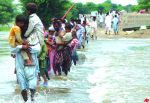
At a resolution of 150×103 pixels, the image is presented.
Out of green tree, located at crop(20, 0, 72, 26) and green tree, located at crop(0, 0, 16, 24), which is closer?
green tree, located at crop(20, 0, 72, 26)

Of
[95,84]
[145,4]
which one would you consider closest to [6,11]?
[145,4]

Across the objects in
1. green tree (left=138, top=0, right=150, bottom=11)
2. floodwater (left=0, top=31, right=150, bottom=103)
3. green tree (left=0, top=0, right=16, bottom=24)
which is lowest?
green tree (left=0, top=0, right=16, bottom=24)

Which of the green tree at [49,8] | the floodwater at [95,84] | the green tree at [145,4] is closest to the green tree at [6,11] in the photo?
the green tree at [145,4]

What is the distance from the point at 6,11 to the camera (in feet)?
324

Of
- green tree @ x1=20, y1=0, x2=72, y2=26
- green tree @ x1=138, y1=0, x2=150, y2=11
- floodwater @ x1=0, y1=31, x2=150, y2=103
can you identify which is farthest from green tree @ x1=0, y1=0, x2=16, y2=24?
floodwater @ x1=0, y1=31, x2=150, y2=103

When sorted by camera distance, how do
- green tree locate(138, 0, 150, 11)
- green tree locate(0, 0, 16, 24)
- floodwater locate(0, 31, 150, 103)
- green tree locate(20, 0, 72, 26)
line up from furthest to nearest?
green tree locate(0, 0, 16, 24) < green tree locate(138, 0, 150, 11) < green tree locate(20, 0, 72, 26) < floodwater locate(0, 31, 150, 103)

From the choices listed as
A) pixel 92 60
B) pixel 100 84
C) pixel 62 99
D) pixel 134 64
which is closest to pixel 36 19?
pixel 62 99

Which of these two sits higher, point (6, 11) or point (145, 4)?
point (145, 4)

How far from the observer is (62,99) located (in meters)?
10.6

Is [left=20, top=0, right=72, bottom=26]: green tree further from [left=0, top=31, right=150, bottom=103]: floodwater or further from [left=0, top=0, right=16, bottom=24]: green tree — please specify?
[left=0, top=0, right=16, bottom=24]: green tree

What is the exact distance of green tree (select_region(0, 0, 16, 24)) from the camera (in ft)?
310

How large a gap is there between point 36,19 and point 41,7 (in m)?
23.8

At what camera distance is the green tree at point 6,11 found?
94.4 meters

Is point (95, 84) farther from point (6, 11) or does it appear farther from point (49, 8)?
point (6, 11)
